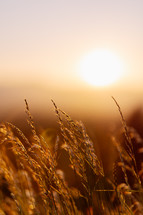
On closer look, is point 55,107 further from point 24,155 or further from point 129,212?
point 129,212

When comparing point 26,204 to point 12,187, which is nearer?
point 12,187

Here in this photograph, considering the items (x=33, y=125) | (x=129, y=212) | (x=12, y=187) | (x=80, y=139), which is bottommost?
(x=129, y=212)

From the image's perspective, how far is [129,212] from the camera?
6.05ft

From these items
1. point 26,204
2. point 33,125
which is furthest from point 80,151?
point 26,204

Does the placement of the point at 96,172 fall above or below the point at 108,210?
above

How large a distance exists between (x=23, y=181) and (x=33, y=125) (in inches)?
22.2

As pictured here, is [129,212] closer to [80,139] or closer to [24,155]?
[80,139]

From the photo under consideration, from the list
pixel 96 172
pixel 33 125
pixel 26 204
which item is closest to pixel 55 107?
pixel 33 125

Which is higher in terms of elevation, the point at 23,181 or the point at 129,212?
the point at 23,181

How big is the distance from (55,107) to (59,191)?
603 mm

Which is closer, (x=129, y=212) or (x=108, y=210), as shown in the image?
(x=129, y=212)

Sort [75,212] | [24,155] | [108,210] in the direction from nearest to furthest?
[24,155]
[75,212]
[108,210]

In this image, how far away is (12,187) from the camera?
180 centimetres

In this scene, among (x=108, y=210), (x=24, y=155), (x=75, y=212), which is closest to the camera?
(x=24, y=155)
